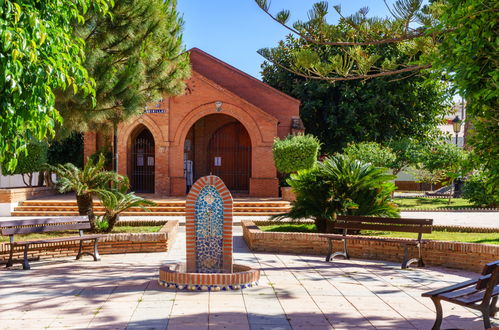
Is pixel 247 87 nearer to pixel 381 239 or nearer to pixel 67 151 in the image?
pixel 67 151

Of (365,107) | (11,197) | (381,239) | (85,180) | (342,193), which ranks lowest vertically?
(381,239)

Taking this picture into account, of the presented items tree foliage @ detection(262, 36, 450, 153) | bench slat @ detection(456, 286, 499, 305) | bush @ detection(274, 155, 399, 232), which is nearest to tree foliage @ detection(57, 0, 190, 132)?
bush @ detection(274, 155, 399, 232)

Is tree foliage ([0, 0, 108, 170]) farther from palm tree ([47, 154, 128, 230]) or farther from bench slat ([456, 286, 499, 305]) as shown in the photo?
palm tree ([47, 154, 128, 230])

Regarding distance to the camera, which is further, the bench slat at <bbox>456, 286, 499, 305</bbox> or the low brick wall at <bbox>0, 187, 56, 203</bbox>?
the low brick wall at <bbox>0, 187, 56, 203</bbox>

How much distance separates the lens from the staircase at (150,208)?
19.0 m

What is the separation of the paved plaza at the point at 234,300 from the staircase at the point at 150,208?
31.6ft

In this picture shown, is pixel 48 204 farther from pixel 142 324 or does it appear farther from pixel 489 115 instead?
pixel 489 115

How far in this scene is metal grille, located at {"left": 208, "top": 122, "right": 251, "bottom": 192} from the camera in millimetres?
27234

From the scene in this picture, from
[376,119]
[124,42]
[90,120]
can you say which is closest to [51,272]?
[90,120]

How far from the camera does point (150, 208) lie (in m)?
19.8

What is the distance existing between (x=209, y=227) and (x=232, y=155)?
19.4 meters

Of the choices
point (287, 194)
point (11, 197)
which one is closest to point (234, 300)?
point (11, 197)

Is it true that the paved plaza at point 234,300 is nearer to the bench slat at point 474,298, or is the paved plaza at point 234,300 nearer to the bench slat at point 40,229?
the bench slat at point 474,298

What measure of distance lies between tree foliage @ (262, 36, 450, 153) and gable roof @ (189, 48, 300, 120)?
3060 mm
